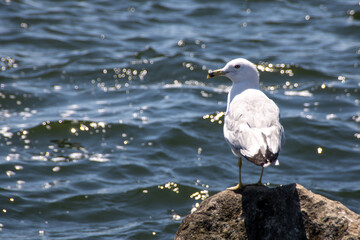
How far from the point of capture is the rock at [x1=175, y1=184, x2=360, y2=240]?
4891 mm

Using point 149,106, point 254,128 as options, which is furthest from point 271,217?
point 149,106

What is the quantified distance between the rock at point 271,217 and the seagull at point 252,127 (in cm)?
29

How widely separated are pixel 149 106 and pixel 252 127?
6.05m

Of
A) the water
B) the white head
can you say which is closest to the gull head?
the white head

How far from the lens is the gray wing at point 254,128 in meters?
4.74

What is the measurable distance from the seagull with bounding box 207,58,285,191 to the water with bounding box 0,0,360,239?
7.47 feet

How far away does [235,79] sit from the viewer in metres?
6.68

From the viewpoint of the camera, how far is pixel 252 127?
527 centimetres

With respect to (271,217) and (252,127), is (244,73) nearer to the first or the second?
(252,127)

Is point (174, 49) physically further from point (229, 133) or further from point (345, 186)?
point (229, 133)

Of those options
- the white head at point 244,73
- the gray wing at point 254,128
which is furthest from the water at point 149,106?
the gray wing at point 254,128

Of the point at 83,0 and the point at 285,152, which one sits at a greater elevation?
the point at 83,0

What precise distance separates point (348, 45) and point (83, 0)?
7779 mm

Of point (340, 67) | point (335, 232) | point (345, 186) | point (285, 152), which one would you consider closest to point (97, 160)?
point (285, 152)
